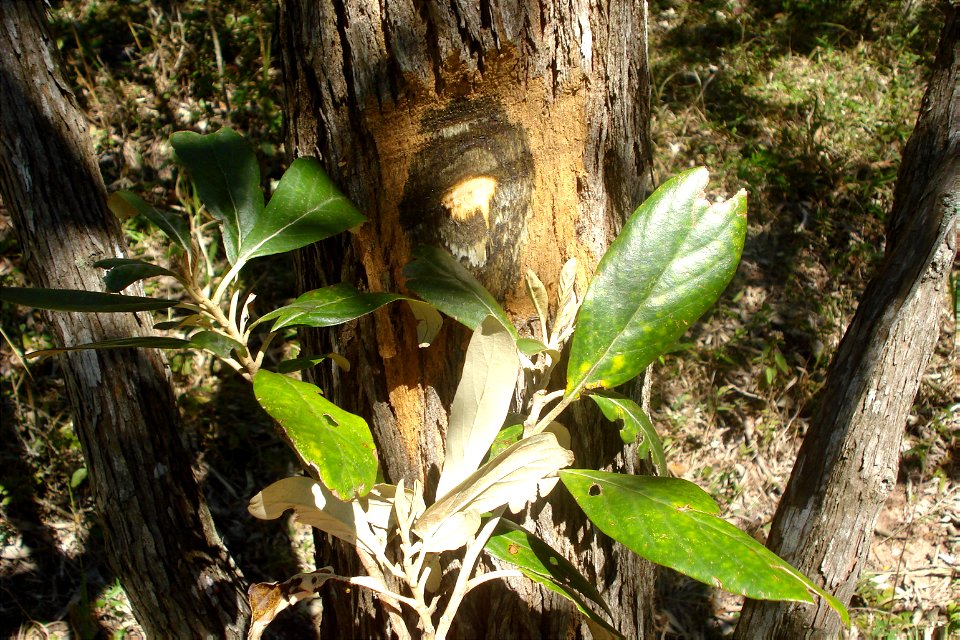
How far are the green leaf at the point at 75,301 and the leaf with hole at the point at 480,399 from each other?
15.8 inches

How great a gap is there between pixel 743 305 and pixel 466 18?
2.75 m

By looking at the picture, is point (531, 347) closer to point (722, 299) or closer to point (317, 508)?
point (317, 508)

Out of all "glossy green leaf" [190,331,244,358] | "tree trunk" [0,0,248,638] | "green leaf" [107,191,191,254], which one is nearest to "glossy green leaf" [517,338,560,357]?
"glossy green leaf" [190,331,244,358]

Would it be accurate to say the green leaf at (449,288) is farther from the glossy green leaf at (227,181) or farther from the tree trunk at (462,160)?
the glossy green leaf at (227,181)

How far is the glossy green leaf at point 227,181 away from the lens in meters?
1.09

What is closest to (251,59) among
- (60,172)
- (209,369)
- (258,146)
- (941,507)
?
(258,146)

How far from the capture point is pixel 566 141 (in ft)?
Answer: 3.74

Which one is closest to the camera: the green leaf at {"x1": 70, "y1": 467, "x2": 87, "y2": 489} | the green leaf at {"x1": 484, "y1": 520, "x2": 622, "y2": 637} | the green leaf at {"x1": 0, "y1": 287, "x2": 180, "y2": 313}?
the green leaf at {"x1": 0, "y1": 287, "x2": 180, "y2": 313}

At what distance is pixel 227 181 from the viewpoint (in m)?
1.11

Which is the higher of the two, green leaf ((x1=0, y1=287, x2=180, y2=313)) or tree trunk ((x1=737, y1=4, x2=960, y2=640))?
green leaf ((x1=0, y1=287, x2=180, y2=313))

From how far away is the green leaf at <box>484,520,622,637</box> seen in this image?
1028mm

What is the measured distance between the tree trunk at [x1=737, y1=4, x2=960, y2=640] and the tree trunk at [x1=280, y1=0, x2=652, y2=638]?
992 millimetres

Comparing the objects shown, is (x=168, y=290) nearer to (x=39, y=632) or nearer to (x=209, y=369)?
(x=209, y=369)

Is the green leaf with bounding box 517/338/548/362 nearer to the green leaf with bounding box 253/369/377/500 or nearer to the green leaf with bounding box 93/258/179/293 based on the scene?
the green leaf with bounding box 253/369/377/500
